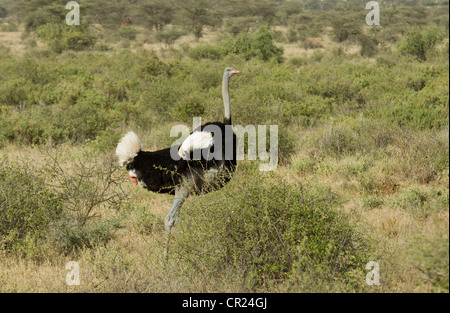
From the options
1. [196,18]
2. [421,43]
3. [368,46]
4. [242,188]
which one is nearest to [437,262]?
[242,188]

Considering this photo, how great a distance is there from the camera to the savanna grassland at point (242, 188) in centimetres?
363

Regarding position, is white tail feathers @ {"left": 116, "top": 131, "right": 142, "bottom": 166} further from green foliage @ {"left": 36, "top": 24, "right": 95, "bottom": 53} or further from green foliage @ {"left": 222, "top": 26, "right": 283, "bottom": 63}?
green foliage @ {"left": 36, "top": 24, "right": 95, "bottom": 53}

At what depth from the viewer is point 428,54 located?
18.7m

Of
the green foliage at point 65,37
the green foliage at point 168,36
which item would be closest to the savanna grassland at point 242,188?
the green foliage at point 65,37

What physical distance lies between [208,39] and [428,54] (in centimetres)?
1834

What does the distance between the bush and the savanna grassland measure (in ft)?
0.04

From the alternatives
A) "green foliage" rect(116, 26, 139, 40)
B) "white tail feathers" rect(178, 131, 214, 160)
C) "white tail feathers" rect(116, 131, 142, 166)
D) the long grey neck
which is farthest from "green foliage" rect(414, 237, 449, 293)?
"green foliage" rect(116, 26, 139, 40)

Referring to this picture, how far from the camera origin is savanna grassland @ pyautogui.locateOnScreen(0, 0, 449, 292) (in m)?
3.63

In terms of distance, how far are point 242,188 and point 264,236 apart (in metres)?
0.40

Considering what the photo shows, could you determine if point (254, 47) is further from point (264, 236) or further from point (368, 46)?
point (264, 236)

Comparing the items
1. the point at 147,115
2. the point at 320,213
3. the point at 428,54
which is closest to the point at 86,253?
the point at 320,213

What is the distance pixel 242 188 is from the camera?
388cm

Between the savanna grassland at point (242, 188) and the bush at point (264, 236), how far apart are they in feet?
0.04

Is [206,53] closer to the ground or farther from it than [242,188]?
closer to the ground
